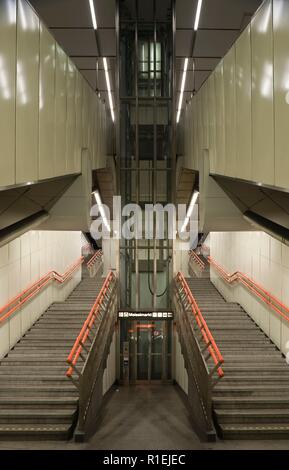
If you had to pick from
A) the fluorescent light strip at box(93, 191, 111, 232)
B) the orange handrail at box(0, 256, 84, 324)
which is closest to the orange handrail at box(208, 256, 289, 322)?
the fluorescent light strip at box(93, 191, 111, 232)

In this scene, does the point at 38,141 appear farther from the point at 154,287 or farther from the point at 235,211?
the point at 154,287

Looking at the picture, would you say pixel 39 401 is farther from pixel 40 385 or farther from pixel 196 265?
pixel 196 265

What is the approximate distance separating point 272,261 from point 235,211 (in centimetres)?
262

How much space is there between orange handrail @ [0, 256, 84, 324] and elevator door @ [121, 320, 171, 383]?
A: 304 cm

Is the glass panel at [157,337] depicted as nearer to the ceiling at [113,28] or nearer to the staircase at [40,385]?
the staircase at [40,385]

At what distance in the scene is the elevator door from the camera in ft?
57.3

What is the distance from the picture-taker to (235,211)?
1001cm

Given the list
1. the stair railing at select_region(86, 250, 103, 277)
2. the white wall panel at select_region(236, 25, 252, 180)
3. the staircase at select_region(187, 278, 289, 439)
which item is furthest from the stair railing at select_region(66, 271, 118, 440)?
the stair railing at select_region(86, 250, 103, 277)

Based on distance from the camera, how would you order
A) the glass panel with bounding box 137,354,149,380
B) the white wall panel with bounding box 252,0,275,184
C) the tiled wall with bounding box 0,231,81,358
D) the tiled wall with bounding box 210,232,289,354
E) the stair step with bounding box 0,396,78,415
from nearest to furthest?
the white wall panel with bounding box 252,0,275,184 → the stair step with bounding box 0,396,78,415 → the tiled wall with bounding box 0,231,81,358 → the tiled wall with bounding box 210,232,289,354 → the glass panel with bounding box 137,354,149,380

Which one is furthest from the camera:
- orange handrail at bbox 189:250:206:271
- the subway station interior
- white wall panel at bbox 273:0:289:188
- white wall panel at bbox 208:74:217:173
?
orange handrail at bbox 189:250:206:271

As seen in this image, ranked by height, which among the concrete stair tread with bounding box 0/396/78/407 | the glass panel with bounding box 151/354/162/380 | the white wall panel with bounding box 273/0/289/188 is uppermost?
the white wall panel with bounding box 273/0/289/188

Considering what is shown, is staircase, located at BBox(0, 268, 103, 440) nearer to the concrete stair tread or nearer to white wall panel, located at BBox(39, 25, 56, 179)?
the concrete stair tread

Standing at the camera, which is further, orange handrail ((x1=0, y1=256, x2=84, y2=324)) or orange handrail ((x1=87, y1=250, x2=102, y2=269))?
orange handrail ((x1=87, y1=250, x2=102, y2=269))

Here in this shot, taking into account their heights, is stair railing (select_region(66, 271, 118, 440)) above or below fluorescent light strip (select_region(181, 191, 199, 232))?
below
